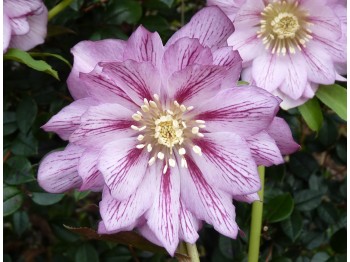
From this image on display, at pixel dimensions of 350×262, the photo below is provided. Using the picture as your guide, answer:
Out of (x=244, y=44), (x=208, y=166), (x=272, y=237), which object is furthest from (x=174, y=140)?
(x=272, y=237)

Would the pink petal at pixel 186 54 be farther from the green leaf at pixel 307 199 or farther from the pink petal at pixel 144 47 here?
the green leaf at pixel 307 199

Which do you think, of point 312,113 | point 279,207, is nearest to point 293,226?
point 279,207

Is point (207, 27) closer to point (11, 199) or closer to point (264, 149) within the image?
point (264, 149)

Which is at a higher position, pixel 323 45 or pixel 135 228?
pixel 323 45

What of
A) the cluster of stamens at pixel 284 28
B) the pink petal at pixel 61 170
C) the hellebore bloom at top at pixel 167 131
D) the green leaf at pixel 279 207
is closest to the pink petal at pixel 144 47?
the hellebore bloom at top at pixel 167 131

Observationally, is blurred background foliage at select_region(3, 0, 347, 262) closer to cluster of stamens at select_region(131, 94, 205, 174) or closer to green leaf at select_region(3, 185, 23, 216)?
green leaf at select_region(3, 185, 23, 216)

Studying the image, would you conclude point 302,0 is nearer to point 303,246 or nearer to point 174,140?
point 174,140
